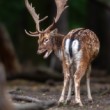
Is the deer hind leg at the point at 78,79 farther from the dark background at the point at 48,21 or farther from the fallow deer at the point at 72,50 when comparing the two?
the dark background at the point at 48,21

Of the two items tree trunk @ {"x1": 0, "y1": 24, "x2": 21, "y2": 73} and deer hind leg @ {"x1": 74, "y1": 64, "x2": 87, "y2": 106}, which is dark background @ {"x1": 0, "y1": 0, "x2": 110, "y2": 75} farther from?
deer hind leg @ {"x1": 74, "y1": 64, "x2": 87, "y2": 106}

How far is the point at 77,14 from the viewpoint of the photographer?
29.5 m

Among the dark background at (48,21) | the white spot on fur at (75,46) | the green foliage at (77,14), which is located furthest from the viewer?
the green foliage at (77,14)

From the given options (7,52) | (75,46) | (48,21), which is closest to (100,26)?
(48,21)

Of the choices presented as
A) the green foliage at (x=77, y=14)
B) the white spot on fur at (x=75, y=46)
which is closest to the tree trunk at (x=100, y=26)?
the green foliage at (x=77, y=14)

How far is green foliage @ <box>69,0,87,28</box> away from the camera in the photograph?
92.8 ft

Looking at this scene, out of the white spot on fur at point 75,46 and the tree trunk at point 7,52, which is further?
the tree trunk at point 7,52

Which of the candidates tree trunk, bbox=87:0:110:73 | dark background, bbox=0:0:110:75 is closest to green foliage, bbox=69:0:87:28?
dark background, bbox=0:0:110:75

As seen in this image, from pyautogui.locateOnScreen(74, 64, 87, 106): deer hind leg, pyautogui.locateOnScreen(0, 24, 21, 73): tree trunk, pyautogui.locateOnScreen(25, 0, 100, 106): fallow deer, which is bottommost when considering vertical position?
pyautogui.locateOnScreen(0, 24, 21, 73): tree trunk

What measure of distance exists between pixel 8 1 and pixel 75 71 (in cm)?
1653

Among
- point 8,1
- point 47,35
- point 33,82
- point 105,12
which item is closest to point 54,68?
point 33,82

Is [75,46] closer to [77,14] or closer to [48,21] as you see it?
[48,21]

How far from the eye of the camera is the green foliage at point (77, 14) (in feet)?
92.8

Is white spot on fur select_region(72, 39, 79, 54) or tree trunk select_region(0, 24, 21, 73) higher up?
white spot on fur select_region(72, 39, 79, 54)
